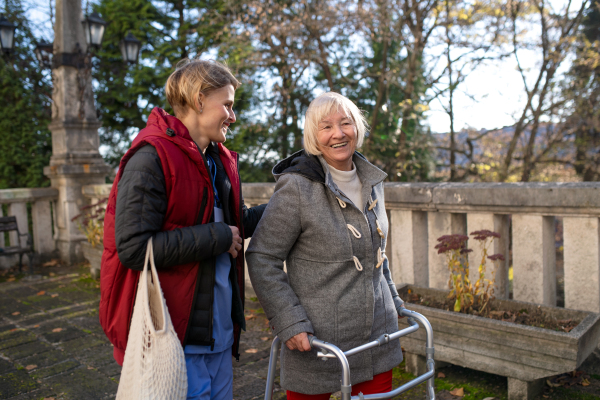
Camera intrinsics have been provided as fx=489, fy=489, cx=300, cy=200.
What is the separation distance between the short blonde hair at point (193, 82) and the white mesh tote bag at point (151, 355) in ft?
1.92

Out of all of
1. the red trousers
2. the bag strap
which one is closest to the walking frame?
the red trousers

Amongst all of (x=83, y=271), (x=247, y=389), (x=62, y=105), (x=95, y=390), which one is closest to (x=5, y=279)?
(x=83, y=271)

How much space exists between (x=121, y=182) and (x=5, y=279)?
6.50m

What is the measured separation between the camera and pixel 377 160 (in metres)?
9.29

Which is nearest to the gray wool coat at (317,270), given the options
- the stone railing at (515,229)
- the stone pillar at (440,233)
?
the stone railing at (515,229)

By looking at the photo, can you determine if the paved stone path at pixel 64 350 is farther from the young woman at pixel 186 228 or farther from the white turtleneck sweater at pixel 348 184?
the white turtleneck sweater at pixel 348 184

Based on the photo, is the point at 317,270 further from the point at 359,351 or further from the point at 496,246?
the point at 496,246

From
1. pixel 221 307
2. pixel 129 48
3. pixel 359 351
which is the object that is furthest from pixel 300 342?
pixel 129 48

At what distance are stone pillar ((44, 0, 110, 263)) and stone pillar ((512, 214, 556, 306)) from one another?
6.87 meters

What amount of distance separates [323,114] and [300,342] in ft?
3.05

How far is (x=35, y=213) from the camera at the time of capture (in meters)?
8.14

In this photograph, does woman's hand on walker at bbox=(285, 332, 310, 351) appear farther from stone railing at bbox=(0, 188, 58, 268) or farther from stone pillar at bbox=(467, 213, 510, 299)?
stone railing at bbox=(0, 188, 58, 268)

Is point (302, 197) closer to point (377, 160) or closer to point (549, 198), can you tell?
point (549, 198)

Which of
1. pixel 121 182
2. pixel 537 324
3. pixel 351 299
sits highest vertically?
pixel 121 182
